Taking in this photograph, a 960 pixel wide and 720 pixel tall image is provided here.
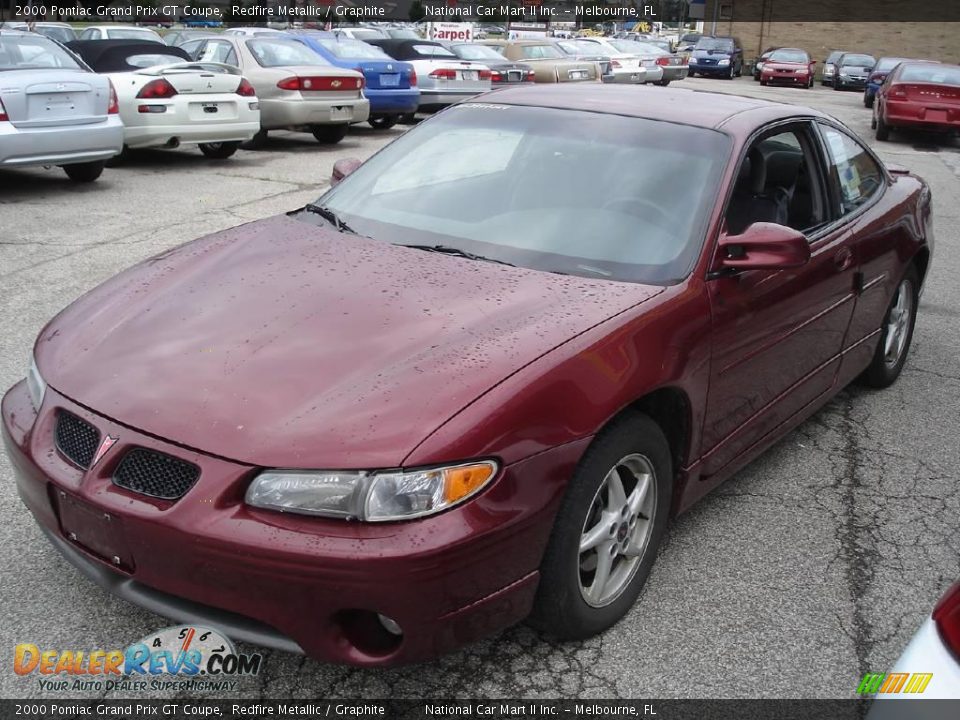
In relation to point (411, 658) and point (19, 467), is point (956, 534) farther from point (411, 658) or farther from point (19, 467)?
point (19, 467)

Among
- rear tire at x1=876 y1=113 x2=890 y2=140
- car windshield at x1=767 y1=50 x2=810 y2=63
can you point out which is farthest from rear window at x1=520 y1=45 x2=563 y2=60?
car windshield at x1=767 y1=50 x2=810 y2=63

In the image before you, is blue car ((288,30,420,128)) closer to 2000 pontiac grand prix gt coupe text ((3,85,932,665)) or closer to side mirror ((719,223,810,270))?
2000 pontiac grand prix gt coupe text ((3,85,932,665))

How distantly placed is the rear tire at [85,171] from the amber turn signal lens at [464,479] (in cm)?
887

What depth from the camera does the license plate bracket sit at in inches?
98.6

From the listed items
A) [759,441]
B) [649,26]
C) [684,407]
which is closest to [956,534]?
[759,441]

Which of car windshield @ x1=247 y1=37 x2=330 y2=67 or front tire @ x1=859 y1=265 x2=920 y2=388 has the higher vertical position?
car windshield @ x1=247 y1=37 x2=330 y2=67

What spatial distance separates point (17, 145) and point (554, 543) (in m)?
7.95

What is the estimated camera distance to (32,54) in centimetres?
956

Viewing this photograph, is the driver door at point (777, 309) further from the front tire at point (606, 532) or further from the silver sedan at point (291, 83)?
the silver sedan at point (291, 83)

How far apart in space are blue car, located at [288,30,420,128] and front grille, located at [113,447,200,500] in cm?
1277

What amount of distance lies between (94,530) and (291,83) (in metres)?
11.2

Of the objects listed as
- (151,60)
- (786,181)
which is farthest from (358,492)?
(151,60)

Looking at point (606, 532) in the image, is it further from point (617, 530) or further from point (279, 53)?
point (279, 53)

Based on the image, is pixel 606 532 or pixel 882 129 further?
pixel 882 129
